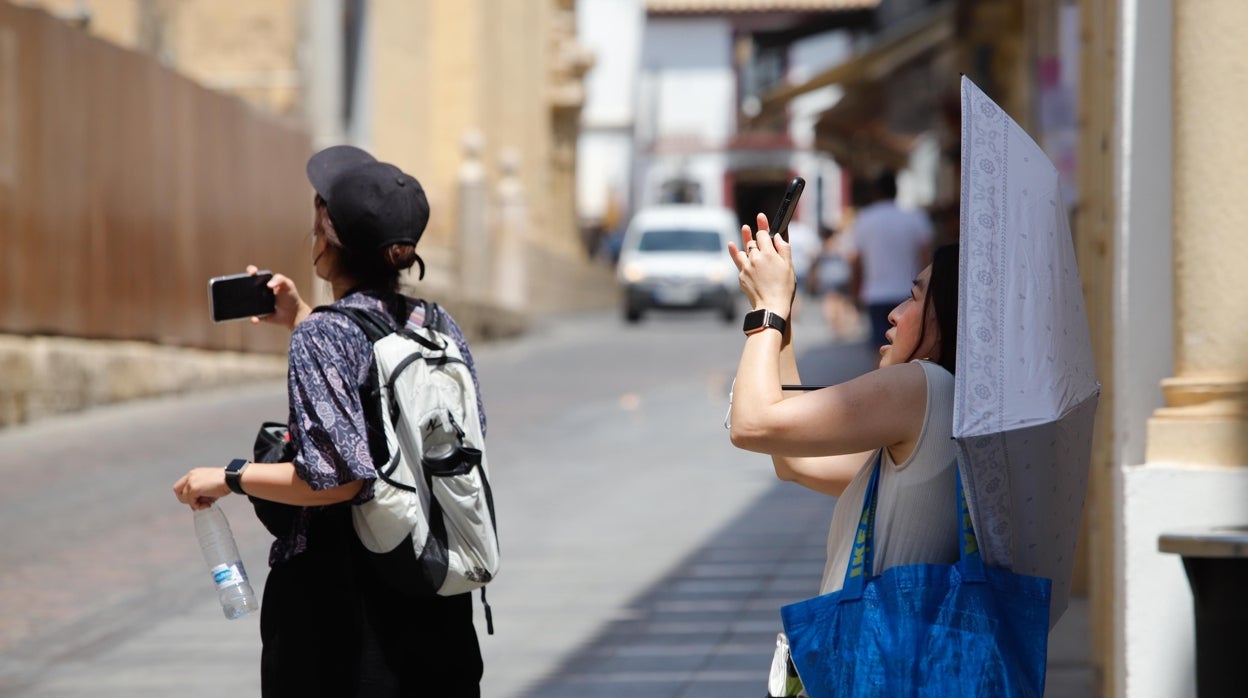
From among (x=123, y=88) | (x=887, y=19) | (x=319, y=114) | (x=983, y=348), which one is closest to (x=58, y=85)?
(x=123, y=88)

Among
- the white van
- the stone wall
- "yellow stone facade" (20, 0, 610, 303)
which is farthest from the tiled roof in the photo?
the stone wall

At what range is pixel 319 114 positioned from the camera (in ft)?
65.9

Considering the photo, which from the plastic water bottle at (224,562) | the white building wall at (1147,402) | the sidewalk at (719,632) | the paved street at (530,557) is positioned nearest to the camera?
the plastic water bottle at (224,562)

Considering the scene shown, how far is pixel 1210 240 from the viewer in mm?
4594

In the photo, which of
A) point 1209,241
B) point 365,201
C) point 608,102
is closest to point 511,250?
point 1209,241

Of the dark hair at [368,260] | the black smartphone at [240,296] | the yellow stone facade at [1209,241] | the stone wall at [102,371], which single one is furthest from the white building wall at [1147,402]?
the stone wall at [102,371]

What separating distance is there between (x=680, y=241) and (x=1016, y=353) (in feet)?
90.8

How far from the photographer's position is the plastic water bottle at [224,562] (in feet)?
12.4

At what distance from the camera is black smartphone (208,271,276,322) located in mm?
3941

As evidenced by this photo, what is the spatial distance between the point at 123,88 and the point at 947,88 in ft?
38.5

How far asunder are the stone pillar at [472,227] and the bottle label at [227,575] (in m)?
21.9

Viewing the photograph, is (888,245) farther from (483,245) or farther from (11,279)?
(483,245)

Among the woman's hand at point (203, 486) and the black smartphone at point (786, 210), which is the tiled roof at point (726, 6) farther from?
the black smartphone at point (786, 210)

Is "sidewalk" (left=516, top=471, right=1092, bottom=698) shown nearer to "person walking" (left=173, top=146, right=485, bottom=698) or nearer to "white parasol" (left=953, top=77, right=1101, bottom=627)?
"person walking" (left=173, top=146, right=485, bottom=698)
